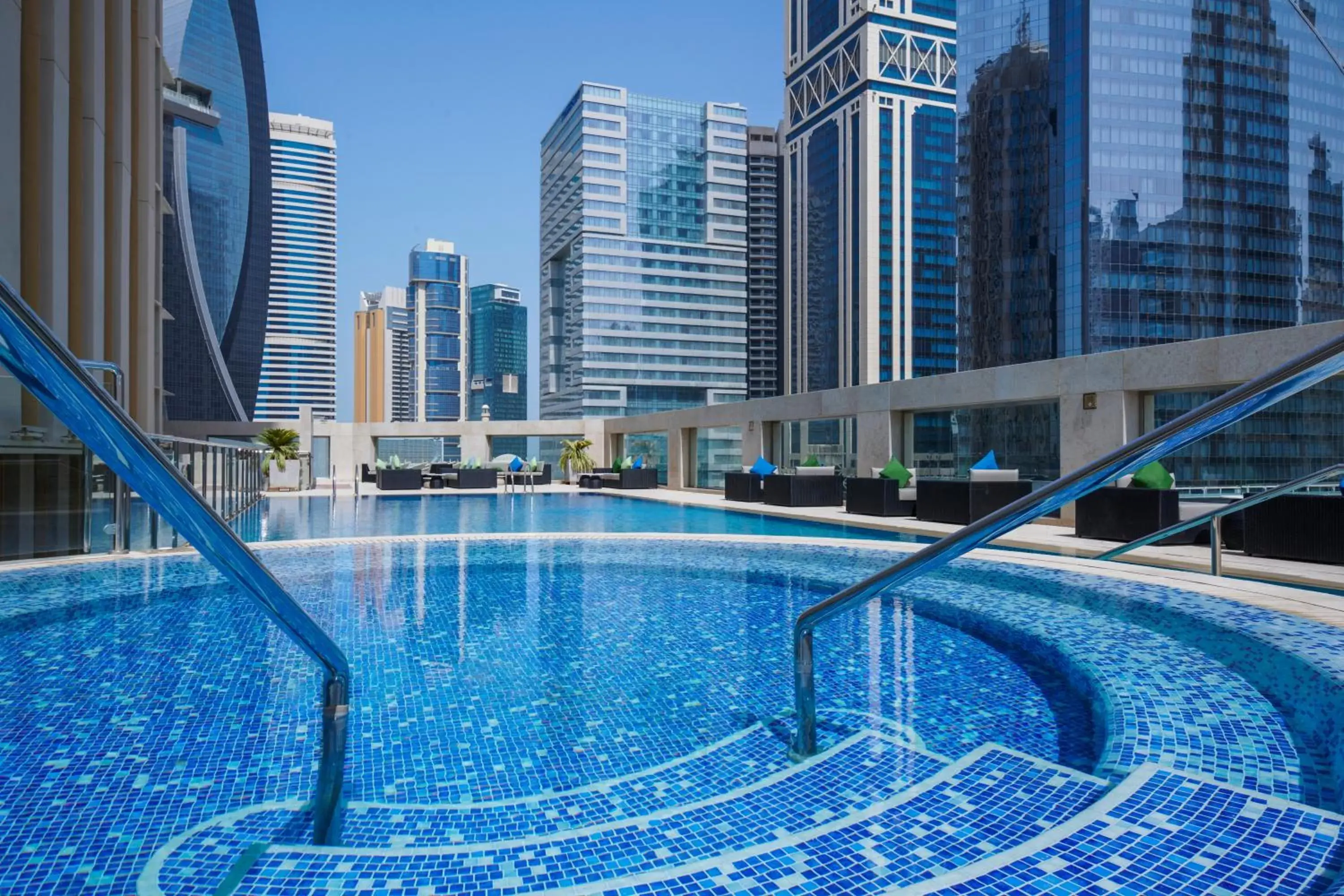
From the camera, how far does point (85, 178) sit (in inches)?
483

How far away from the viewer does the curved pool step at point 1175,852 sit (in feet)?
6.68

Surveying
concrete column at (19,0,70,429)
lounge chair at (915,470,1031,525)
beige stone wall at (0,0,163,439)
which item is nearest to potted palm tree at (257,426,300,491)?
beige stone wall at (0,0,163,439)

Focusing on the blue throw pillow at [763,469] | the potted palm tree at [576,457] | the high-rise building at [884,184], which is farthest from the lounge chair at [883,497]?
the high-rise building at [884,184]

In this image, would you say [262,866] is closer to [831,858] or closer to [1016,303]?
[831,858]

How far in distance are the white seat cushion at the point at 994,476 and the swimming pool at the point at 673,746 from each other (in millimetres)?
4766

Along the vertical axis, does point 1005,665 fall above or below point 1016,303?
below

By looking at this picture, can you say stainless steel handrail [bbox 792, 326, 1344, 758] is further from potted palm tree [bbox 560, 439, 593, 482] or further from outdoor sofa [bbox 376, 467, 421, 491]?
Answer: potted palm tree [bbox 560, 439, 593, 482]

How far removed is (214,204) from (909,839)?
68.8 meters

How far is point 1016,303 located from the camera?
63.8m

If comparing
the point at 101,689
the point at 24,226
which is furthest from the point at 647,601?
the point at 24,226

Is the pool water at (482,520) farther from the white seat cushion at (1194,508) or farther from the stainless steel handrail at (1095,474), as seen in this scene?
the stainless steel handrail at (1095,474)

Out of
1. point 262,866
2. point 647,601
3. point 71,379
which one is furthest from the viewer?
point 647,601

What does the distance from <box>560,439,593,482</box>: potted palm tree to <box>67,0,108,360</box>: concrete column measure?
15961 mm

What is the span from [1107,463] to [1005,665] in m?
2.48
